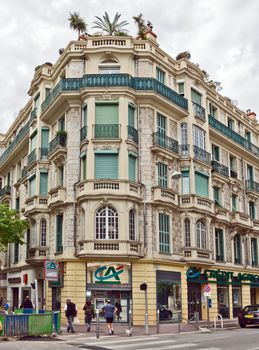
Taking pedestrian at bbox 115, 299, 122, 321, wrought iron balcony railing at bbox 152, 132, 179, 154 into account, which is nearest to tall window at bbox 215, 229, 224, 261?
wrought iron balcony railing at bbox 152, 132, 179, 154

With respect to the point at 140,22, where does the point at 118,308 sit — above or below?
below

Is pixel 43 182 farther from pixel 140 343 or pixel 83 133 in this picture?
pixel 140 343

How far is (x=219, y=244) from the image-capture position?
36250 millimetres

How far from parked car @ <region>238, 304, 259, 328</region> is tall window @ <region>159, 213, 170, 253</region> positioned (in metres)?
5.67

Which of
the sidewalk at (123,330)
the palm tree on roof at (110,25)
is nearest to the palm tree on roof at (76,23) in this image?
the palm tree on roof at (110,25)

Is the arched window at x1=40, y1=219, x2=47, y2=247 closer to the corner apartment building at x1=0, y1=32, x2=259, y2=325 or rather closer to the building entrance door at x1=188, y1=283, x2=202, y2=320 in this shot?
the corner apartment building at x1=0, y1=32, x2=259, y2=325

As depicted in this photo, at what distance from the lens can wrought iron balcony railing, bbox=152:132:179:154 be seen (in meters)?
30.7

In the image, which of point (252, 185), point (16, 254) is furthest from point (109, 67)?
point (252, 185)

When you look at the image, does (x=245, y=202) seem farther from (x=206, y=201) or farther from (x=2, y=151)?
(x=2, y=151)

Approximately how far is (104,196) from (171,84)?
10360mm

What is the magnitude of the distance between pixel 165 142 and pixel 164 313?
34.1 feet

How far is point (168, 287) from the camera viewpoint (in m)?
29.8

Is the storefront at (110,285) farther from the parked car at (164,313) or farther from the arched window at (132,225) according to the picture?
the parked car at (164,313)

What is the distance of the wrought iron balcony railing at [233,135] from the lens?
37297mm
